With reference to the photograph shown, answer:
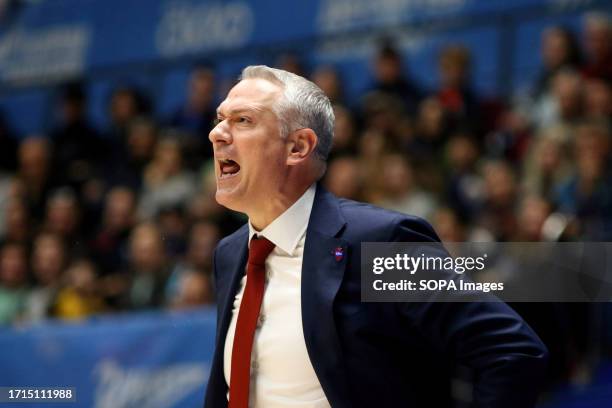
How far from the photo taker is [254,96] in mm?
2721

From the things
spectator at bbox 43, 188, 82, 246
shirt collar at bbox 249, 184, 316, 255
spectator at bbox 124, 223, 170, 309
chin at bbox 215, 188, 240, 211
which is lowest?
shirt collar at bbox 249, 184, 316, 255

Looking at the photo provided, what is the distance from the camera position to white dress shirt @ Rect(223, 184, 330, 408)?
251cm

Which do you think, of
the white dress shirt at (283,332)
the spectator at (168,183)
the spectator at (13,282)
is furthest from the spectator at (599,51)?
the white dress shirt at (283,332)

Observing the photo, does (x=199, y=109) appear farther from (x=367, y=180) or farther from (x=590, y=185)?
(x=590, y=185)

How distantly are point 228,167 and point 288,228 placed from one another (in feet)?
0.75

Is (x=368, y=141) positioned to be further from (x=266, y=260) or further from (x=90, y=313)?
(x=266, y=260)

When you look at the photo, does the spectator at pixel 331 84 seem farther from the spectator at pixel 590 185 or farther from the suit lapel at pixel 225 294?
the suit lapel at pixel 225 294

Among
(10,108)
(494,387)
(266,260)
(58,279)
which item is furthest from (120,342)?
(10,108)

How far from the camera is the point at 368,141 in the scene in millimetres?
6676

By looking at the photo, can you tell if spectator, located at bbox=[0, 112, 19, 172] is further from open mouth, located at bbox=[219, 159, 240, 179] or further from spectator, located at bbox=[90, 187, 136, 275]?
open mouth, located at bbox=[219, 159, 240, 179]

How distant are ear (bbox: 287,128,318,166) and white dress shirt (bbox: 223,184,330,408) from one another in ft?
0.33

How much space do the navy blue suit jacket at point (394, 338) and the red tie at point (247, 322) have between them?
15cm

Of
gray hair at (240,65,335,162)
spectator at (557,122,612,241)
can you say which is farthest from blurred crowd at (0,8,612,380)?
gray hair at (240,65,335,162)

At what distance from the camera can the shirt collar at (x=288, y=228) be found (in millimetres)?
2682
